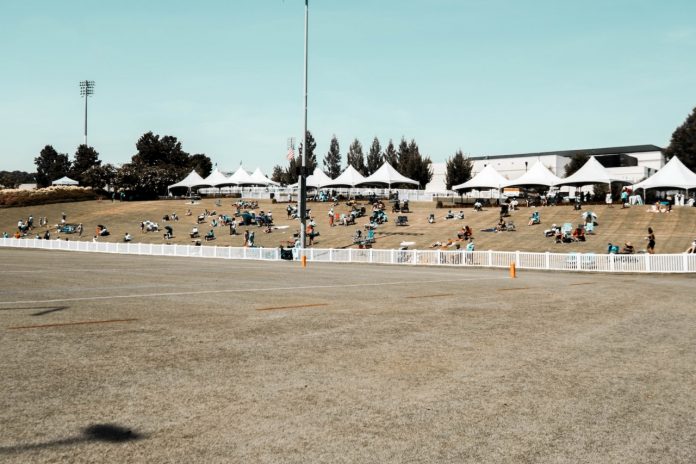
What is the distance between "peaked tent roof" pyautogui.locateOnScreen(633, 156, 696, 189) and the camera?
42.9m

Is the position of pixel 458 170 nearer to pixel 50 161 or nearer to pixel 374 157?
pixel 374 157

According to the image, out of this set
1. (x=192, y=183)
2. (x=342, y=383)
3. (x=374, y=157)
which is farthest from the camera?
(x=374, y=157)

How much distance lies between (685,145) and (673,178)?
7347cm

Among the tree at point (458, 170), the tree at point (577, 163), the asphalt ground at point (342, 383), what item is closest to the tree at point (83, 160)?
the tree at point (458, 170)

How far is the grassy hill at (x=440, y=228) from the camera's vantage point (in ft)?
116

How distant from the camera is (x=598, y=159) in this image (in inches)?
4043

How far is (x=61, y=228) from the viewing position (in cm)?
5897

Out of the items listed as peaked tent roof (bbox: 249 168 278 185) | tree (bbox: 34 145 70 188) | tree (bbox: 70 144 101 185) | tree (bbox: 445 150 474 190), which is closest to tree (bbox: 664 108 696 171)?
tree (bbox: 445 150 474 190)

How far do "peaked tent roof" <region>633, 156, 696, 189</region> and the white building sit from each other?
166 ft

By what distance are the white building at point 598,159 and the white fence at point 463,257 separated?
68714 millimetres

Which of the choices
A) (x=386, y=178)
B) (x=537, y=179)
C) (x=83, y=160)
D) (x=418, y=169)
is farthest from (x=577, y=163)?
(x=83, y=160)

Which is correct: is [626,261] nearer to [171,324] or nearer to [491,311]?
[491,311]

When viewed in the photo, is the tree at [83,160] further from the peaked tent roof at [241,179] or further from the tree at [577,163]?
the tree at [577,163]

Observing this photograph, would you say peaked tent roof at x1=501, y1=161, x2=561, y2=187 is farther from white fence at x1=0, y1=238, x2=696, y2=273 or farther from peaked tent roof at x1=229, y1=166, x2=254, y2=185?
peaked tent roof at x1=229, y1=166, x2=254, y2=185
